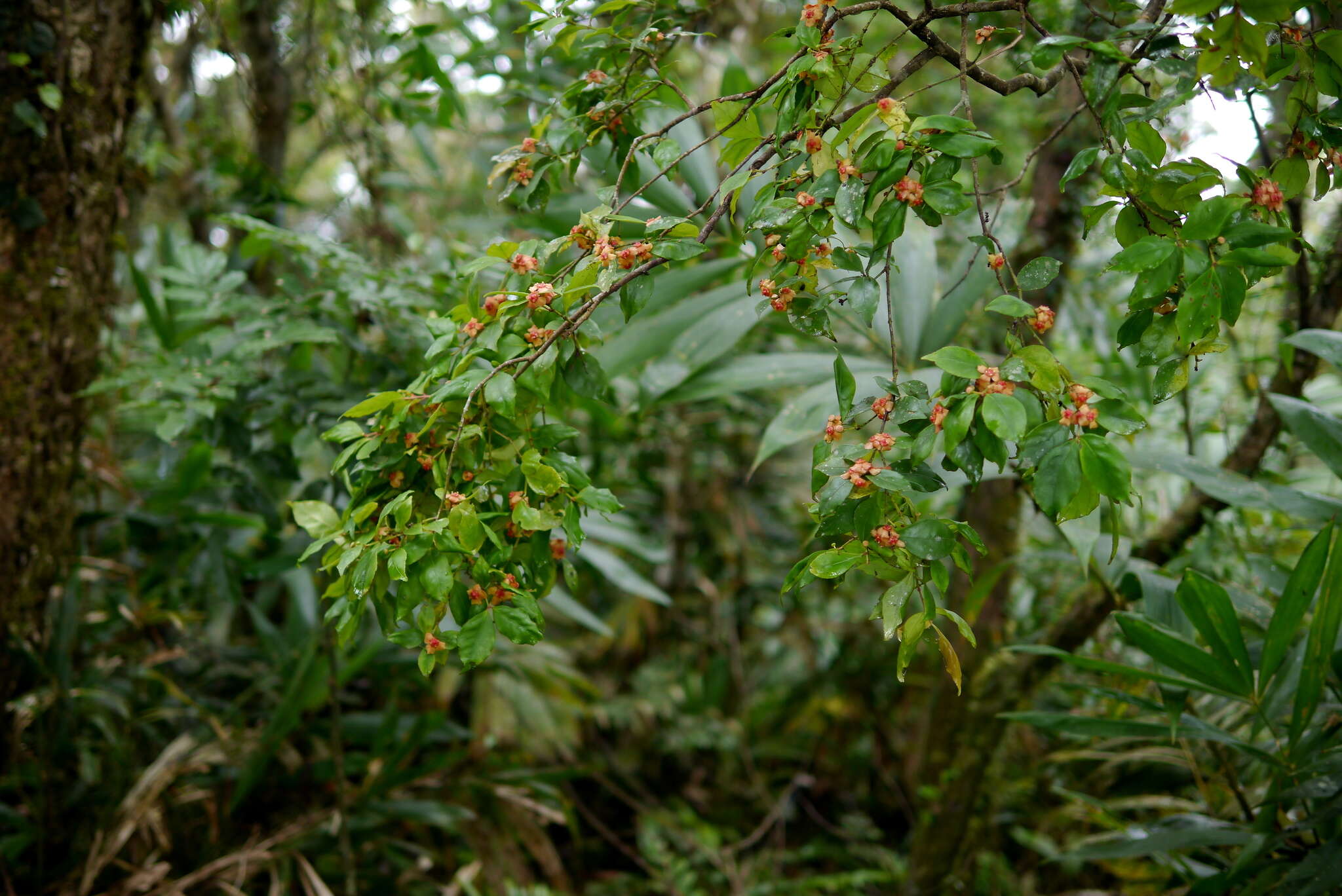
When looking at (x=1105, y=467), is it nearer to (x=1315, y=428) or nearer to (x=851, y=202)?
(x=851, y=202)

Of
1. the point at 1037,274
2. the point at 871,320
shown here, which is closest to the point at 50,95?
the point at 871,320

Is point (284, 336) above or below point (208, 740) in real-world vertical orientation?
above

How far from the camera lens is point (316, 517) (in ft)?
2.61

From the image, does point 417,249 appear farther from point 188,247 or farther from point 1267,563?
point 1267,563

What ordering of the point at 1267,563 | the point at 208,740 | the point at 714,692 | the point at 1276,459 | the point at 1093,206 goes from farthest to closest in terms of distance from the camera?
the point at 714,692, the point at 1276,459, the point at 208,740, the point at 1267,563, the point at 1093,206

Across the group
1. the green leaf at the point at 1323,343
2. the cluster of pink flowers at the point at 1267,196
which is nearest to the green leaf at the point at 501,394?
the cluster of pink flowers at the point at 1267,196

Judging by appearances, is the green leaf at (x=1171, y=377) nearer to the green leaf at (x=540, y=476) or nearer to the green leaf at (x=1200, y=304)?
the green leaf at (x=1200, y=304)

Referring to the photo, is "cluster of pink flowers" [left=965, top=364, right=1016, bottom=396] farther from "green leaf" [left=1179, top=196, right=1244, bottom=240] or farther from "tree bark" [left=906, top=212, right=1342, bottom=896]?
"tree bark" [left=906, top=212, right=1342, bottom=896]

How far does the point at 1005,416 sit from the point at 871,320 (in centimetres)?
17

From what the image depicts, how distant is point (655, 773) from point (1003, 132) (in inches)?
91.9

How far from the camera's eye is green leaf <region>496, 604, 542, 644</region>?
63cm

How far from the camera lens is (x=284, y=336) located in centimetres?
121

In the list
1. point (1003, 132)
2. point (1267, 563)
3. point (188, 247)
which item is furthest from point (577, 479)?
point (1003, 132)

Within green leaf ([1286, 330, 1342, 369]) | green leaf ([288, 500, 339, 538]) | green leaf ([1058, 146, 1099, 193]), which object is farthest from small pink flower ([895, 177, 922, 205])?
green leaf ([1286, 330, 1342, 369])
